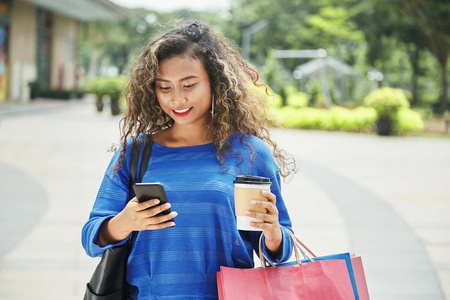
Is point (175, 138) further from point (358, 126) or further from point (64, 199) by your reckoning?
point (358, 126)

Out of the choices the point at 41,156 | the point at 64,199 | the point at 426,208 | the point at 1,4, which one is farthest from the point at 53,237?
the point at 1,4

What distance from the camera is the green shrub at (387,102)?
18875 millimetres

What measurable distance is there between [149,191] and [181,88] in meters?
0.45

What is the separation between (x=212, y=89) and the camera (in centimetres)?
186

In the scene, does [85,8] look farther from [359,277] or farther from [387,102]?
[359,277]

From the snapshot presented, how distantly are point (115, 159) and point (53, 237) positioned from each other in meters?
3.86

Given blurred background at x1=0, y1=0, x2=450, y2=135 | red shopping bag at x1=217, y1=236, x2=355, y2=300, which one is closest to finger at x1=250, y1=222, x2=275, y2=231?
red shopping bag at x1=217, y1=236, x2=355, y2=300

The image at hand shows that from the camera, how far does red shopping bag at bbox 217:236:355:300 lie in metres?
1.57

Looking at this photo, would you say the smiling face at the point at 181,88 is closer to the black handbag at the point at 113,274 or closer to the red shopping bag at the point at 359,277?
the black handbag at the point at 113,274

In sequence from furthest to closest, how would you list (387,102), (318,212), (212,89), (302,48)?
(302,48) → (387,102) → (318,212) → (212,89)

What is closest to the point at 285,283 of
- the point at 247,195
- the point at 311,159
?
the point at 247,195

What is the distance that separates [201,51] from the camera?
5.96 feet

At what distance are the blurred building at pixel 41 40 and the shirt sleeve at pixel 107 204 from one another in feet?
95.5

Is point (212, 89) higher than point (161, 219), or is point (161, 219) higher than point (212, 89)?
point (212, 89)
